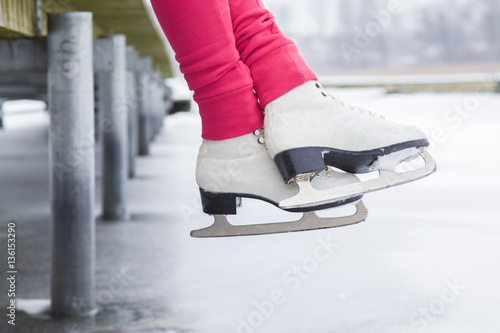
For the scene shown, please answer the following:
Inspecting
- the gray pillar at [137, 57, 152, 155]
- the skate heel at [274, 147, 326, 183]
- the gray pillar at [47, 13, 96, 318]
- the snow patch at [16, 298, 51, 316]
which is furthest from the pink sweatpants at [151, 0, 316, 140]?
the gray pillar at [137, 57, 152, 155]

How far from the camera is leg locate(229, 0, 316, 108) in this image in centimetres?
178

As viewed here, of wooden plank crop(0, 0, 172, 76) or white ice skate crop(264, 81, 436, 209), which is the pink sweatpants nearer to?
white ice skate crop(264, 81, 436, 209)

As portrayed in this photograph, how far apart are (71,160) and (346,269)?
149cm

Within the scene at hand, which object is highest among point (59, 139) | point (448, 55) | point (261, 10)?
point (261, 10)

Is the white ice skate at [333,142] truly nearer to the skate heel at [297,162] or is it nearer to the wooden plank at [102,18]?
the skate heel at [297,162]

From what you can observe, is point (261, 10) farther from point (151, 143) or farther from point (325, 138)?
point (151, 143)

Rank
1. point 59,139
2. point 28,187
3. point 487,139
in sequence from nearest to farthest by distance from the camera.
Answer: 1. point 59,139
2. point 28,187
3. point 487,139

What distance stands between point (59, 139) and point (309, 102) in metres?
1.81

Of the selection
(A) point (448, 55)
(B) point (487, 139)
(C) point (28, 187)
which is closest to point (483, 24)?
(A) point (448, 55)

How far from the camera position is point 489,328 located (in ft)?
9.75

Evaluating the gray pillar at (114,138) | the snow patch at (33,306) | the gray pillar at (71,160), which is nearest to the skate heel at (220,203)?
the gray pillar at (71,160)

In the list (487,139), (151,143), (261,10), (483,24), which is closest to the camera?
(261,10)

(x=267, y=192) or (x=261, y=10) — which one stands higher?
(x=261, y=10)

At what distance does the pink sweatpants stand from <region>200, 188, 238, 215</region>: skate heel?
0.14 meters
